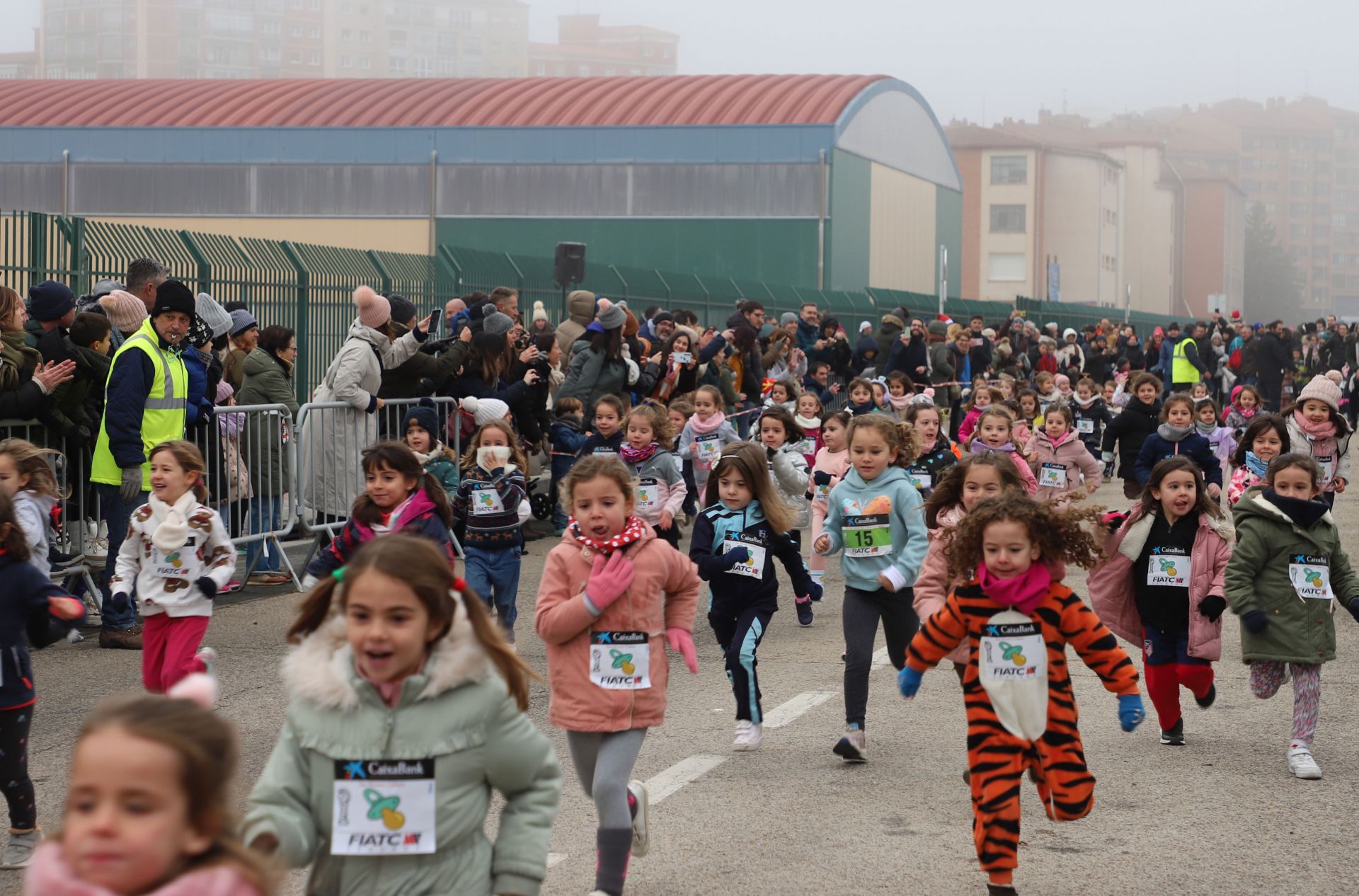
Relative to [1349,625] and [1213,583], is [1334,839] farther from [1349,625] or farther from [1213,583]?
[1349,625]

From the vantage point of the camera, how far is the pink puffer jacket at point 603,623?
17.1 feet

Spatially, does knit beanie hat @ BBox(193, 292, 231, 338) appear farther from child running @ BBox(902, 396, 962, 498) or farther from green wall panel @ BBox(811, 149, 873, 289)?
green wall panel @ BBox(811, 149, 873, 289)

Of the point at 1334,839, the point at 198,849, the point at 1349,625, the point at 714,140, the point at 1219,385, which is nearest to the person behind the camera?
the point at 198,849

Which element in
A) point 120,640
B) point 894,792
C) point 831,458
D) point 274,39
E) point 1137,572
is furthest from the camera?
point 274,39

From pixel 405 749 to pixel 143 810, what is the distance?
891 millimetres

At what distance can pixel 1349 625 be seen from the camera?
426 inches

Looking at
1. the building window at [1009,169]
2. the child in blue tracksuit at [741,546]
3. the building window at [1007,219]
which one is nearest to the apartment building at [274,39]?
the building window at [1009,169]

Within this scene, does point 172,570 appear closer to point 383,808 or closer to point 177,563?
point 177,563

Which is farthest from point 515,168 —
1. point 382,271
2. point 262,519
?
point 262,519

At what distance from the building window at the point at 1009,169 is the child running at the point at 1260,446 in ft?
276

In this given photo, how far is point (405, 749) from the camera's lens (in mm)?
3385

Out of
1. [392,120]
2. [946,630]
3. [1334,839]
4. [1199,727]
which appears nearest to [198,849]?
[946,630]

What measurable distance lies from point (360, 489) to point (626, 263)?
2922 centimetres

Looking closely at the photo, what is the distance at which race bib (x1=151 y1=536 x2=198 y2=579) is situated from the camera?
692cm
